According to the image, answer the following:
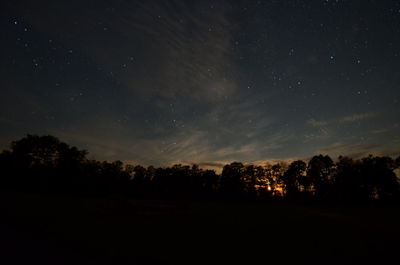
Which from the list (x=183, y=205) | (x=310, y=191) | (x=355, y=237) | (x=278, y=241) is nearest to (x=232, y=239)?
(x=278, y=241)

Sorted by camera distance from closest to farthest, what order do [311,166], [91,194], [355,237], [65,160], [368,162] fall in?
[355,237], [91,194], [65,160], [368,162], [311,166]

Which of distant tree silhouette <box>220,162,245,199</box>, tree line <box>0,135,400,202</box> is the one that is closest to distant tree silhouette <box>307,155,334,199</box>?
tree line <box>0,135,400,202</box>

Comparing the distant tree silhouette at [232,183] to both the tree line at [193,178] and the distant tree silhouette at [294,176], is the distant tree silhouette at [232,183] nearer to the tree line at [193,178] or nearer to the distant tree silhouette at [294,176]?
the tree line at [193,178]

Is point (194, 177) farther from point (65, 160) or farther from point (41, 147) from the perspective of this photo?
point (41, 147)

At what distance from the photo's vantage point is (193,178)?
7944cm

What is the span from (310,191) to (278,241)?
2938 inches

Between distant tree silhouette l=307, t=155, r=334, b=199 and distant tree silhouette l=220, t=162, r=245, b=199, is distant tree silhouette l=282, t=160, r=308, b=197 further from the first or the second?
distant tree silhouette l=220, t=162, r=245, b=199

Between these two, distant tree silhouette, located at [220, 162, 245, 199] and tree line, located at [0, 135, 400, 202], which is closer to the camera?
tree line, located at [0, 135, 400, 202]

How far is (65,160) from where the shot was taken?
5488cm

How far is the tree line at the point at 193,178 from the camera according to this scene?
50.0 metres

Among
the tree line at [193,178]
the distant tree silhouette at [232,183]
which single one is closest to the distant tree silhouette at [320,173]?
the tree line at [193,178]

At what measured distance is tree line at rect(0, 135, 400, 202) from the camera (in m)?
50.0

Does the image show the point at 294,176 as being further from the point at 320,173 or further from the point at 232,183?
the point at 232,183

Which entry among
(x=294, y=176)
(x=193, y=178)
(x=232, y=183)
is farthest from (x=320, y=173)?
(x=193, y=178)
